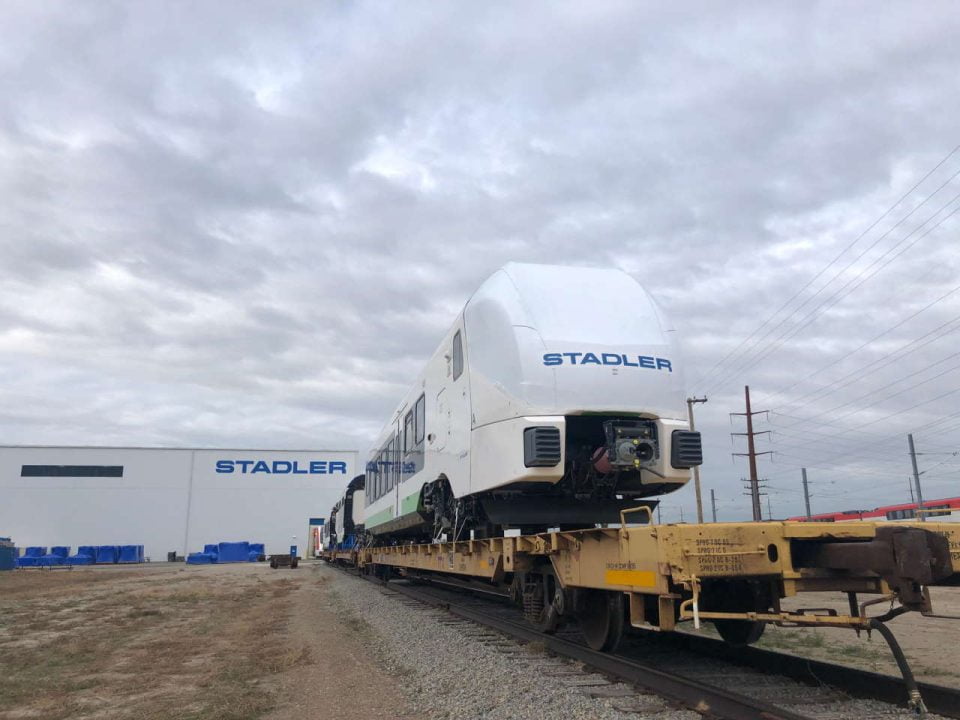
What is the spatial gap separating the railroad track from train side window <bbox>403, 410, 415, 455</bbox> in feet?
16.1

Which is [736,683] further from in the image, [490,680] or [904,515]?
[904,515]

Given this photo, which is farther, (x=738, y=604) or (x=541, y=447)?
(x=541, y=447)

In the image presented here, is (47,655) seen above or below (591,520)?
below

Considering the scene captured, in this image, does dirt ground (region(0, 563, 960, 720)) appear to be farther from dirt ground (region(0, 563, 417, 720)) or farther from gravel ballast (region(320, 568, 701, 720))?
gravel ballast (region(320, 568, 701, 720))

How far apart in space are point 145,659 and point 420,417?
16.0 feet

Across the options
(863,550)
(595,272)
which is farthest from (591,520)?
(863,550)

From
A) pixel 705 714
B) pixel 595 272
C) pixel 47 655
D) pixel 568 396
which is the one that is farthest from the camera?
pixel 47 655

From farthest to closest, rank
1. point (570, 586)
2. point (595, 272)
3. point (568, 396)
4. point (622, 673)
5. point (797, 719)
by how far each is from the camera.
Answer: point (595, 272), point (568, 396), point (570, 586), point (622, 673), point (797, 719)

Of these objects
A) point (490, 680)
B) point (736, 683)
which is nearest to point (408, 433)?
point (490, 680)

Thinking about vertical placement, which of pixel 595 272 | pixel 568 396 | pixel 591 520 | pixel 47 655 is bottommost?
pixel 47 655

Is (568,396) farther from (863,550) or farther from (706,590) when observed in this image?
(863,550)

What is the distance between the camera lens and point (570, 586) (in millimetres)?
6344

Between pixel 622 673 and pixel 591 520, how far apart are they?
200cm

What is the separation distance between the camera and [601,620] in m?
6.66
